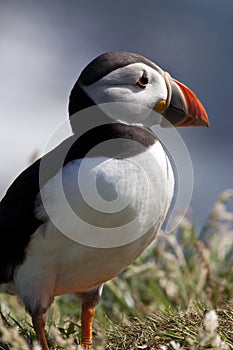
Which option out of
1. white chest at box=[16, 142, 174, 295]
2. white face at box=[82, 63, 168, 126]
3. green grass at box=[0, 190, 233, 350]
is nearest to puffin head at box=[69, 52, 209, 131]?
white face at box=[82, 63, 168, 126]

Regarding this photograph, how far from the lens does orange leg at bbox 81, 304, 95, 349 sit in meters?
4.20

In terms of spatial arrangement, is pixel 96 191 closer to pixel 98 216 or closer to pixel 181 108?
pixel 98 216

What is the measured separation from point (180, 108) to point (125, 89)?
1.14ft

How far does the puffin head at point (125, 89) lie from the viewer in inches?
160

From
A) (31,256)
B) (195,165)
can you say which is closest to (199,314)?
(31,256)

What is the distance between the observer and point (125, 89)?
13.4 ft

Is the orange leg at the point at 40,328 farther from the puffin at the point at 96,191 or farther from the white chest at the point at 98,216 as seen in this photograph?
the white chest at the point at 98,216

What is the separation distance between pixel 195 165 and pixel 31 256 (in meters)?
9.49

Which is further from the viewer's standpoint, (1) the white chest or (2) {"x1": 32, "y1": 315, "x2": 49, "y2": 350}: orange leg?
(2) {"x1": 32, "y1": 315, "x2": 49, "y2": 350}: orange leg

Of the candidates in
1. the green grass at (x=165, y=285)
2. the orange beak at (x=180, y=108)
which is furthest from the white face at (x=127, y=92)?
the green grass at (x=165, y=285)

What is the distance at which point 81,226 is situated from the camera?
12.7 ft

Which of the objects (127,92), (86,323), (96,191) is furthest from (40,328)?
(127,92)

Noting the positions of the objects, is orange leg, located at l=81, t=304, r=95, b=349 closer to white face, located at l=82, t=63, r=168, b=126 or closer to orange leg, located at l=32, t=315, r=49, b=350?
orange leg, located at l=32, t=315, r=49, b=350

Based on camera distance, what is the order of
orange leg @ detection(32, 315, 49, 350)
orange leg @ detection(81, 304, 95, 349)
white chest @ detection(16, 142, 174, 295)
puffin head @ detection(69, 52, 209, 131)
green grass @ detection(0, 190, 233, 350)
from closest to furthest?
white chest @ detection(16, 142, 174, 295) → orange leg @ detection(32, 315, 49, 350) → puffin head @ detection(69, 52, 209, 131) → orange leg @ detection(81, 304, 95, 349) → green grass @ detection(0, 190, 233, 350)
